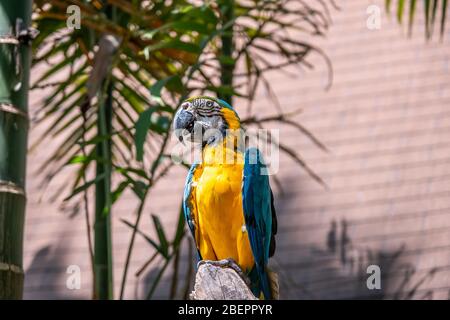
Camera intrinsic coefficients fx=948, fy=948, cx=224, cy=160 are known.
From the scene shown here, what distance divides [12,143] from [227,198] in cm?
93

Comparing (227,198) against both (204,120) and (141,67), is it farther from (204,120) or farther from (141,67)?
(141,67)

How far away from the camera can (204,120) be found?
9.91 ft

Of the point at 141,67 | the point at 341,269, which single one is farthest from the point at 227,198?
the point at 341,269

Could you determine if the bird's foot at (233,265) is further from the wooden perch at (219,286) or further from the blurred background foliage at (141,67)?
the blurred background foliage at (141,67)

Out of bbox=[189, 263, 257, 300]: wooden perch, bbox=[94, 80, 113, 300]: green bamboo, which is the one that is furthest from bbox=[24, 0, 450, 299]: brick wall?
bbox=[189, 263, 257, 300]: wooden perch

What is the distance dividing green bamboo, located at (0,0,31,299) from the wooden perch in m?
1.04

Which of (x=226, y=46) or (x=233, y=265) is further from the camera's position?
(x=226, y=46)

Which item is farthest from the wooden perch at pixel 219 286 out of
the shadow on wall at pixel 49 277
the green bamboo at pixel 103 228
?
the shadow on wall at pixel 49 277

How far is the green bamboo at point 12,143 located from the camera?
3309 mm

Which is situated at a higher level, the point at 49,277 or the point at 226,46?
the point at 226,46

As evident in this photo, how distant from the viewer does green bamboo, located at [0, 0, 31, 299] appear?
3309 millimetres

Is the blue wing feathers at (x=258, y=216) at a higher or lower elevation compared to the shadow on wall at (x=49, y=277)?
higher
